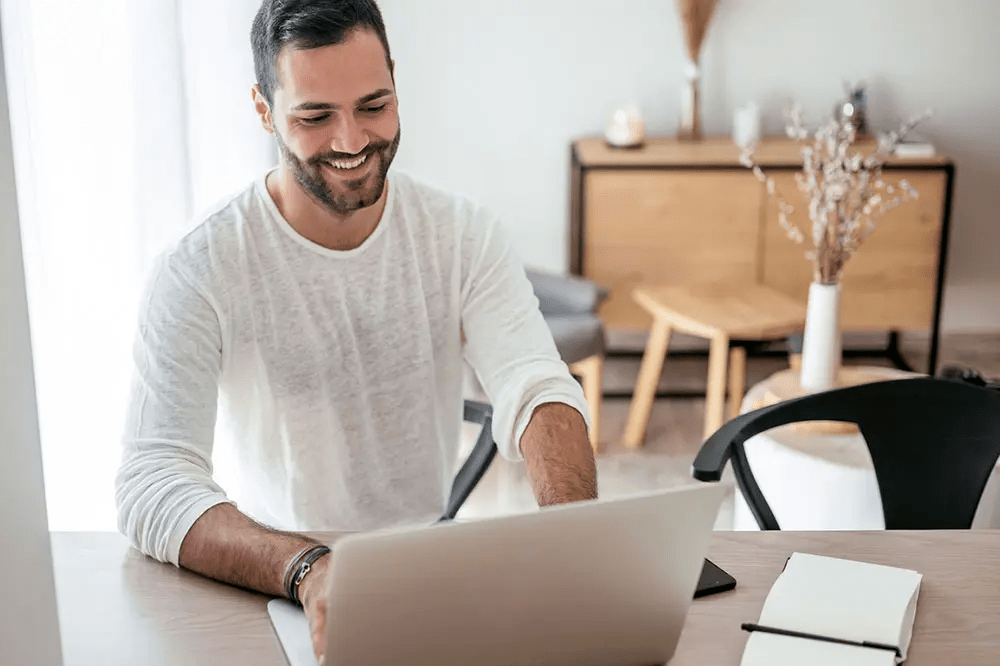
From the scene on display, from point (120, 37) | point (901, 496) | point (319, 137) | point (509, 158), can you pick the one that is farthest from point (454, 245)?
point (509, 158)

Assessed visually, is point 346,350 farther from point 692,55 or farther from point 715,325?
point 692,55

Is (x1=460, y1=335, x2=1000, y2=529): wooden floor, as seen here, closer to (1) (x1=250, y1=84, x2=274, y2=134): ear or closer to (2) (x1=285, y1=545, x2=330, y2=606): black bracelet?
(1) (x1=250, y1=84, x2=274, y2=134): ear

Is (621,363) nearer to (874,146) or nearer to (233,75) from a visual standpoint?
(874,146)

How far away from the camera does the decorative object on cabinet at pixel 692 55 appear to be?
4332mm

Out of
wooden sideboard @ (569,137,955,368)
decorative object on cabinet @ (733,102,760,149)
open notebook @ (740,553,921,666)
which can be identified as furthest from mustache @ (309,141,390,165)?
decorative object on cabinet @ (733,102,760,149)

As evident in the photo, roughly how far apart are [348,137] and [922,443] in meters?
1.04

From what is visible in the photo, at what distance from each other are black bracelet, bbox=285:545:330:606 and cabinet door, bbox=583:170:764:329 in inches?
114

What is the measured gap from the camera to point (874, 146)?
433 cm

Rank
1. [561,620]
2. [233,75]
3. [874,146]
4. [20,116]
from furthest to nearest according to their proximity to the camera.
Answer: [874,146] < [233,75] < [20,116] < [561,620]

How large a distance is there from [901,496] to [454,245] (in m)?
0.82

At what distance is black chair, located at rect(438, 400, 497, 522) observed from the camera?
79.6 inches

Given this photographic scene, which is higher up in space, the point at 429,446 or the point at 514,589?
the point at 514,589

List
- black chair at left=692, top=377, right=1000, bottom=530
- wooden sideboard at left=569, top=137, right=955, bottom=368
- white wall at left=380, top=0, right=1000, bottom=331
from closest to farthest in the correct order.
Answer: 1. black chair at left=692, top=377, right=1000, bottom=530
2. wooden sideboard at left=569, top=137, right=955, bottom=368
3. white wall at left=380, top=0, right=1000, bottom=331

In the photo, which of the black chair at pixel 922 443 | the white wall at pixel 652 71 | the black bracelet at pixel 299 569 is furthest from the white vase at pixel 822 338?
the white wall at pixel 652 71
